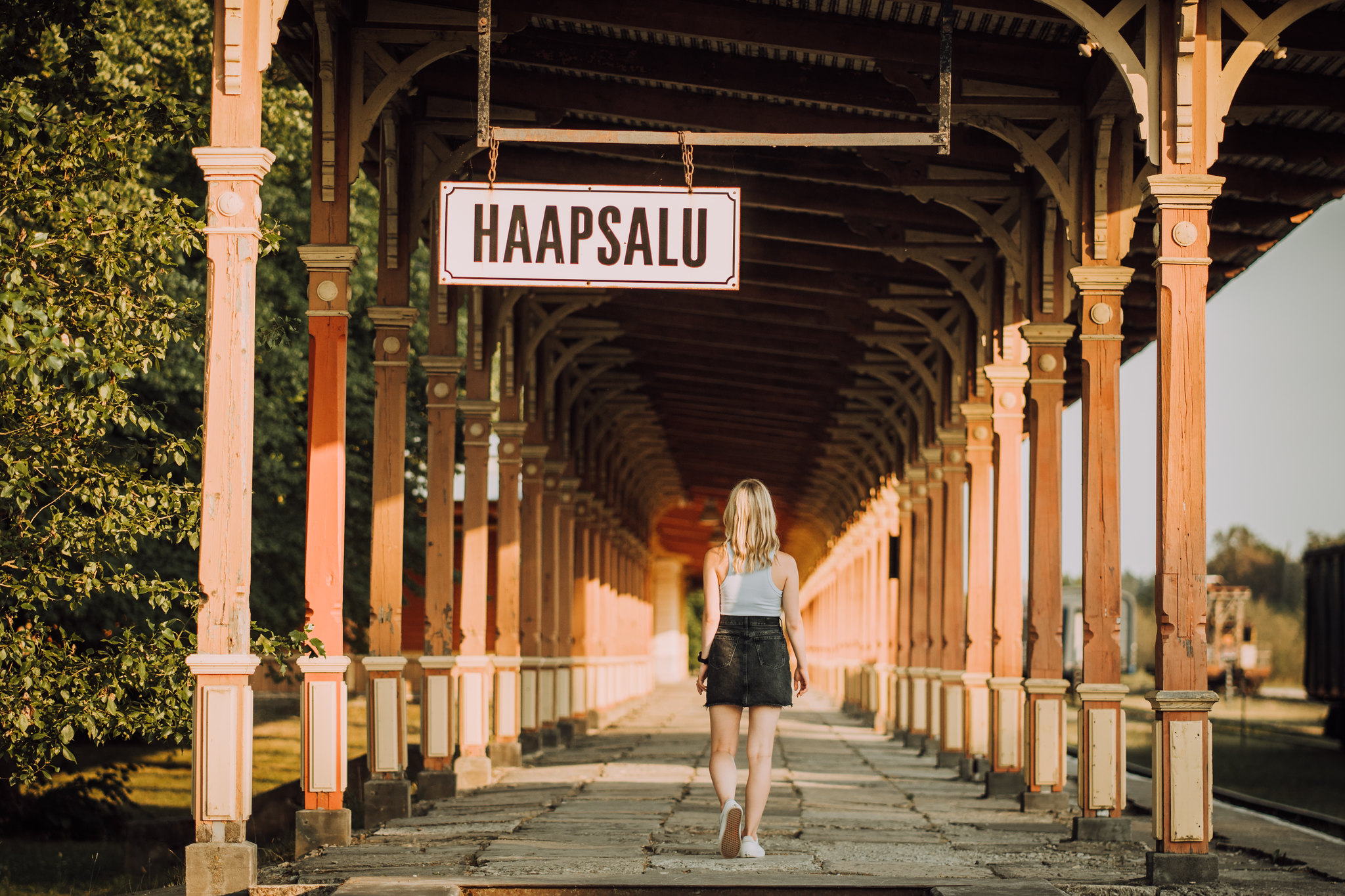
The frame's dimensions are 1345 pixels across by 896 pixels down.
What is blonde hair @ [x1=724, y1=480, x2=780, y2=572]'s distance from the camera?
24.2 feet

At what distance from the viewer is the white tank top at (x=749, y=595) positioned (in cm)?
733

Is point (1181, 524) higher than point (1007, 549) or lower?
higher

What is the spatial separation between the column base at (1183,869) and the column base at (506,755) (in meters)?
9.38

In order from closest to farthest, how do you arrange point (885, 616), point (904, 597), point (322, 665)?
1. point (322, 665)
2. point (904, 597)
3. point (885, 616)

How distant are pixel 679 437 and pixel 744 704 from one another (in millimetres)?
24879

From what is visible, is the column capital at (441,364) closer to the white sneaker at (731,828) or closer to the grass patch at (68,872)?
the grass patch at (68,872)

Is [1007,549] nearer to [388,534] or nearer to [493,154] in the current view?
[388,534]

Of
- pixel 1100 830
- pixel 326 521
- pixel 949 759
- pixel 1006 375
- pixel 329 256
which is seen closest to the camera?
pixel 326 521

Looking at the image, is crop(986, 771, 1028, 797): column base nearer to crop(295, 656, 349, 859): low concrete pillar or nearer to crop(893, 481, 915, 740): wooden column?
crop(295, 656, 349, 859): low concrete pillar

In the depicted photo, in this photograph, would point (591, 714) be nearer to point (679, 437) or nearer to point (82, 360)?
point (679, 437)

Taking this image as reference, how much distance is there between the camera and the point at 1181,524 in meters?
7.89

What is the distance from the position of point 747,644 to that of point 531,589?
11.8 m

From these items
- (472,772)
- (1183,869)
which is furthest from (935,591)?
(1183,869)

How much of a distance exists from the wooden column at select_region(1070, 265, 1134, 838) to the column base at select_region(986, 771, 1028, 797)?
260 cm
